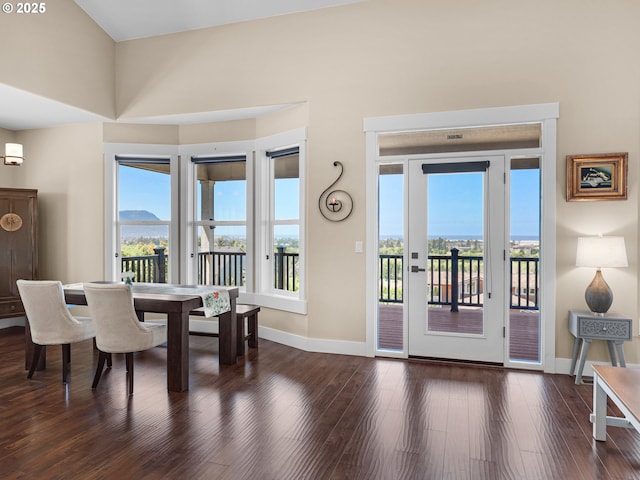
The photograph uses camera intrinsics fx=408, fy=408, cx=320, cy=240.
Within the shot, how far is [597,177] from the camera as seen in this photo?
3.65m

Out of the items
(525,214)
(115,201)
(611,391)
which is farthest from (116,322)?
(525,214)

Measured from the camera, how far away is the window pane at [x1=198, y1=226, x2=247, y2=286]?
17.4 feet

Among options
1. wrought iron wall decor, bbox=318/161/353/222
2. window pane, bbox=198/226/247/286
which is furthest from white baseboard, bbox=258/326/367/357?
wrought iron wall decor, bbox=318/161/353/222

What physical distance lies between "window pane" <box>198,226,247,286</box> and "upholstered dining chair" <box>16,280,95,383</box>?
1980mm

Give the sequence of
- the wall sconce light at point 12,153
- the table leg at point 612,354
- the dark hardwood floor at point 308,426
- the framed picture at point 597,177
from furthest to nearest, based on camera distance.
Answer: the wall sconce light at point 12,153 → the framed picture at point 597,177 → the table leg at point 612,354 → the dark hardwood floor at point 308,426

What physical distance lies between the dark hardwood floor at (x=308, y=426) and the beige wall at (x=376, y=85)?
2.98 feet

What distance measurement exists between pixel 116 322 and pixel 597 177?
4304 millimetres

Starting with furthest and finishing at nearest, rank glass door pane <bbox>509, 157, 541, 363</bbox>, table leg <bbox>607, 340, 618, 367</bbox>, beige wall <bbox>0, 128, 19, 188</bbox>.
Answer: beige wall <bbox>0, 128, 19, 188</bbox>, glass door pane <bbox>509, 157, 541, 363</bbox>, table leg <bbox>607, 340, 618, 367</bbox>

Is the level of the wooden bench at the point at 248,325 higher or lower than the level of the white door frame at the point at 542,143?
lower

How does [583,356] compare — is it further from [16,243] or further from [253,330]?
[16,243]

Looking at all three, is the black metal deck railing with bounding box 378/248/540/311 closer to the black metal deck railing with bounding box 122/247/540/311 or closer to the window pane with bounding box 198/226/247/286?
the black metal deck railing with bounding box 122/247/540/311

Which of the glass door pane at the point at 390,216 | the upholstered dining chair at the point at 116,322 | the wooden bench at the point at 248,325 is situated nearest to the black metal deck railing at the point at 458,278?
the glass door pane at the point at 390,216

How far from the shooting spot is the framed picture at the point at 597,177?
11.9 ft

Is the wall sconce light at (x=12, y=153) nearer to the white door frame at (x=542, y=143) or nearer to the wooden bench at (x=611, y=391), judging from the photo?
the white door frame at (x=542, y=143)
